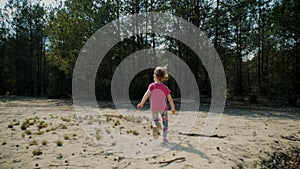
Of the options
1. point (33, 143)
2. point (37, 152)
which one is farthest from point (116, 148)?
point (33, 143)

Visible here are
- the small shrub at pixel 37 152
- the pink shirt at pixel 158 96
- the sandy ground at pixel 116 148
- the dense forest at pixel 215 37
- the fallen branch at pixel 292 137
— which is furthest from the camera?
the dense forest at pixel 215 37

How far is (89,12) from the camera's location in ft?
64.0

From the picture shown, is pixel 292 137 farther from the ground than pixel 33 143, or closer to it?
closer to it

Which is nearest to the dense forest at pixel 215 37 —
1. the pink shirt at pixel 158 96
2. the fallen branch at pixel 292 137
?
the fallen branch at pixel 292 137

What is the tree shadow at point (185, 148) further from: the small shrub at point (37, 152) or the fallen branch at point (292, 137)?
the fallen branch at point (292, 137)

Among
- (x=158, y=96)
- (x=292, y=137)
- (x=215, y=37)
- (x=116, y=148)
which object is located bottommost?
(x=292, y=137)

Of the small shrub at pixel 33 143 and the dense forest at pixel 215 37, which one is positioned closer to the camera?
the small shrub at pixel 33 143

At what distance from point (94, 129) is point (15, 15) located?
32612 millimetres

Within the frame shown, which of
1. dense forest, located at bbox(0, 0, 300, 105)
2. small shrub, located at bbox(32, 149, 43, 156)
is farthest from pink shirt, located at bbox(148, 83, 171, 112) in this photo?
dense forest, located at bbox(0, 0, 300, 105)

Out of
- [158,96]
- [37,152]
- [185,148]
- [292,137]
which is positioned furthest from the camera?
[292,137]

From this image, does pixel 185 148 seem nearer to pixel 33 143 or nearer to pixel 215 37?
pixel 33 143

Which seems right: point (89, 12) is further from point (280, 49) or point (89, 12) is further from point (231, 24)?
point (280, 49)

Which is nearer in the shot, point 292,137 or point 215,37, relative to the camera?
point 292,137

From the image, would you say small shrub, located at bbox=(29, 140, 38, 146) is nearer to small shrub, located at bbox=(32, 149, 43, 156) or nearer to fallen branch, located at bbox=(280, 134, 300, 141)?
small shrub, located at bbox=(32, 149, 43, 156)
